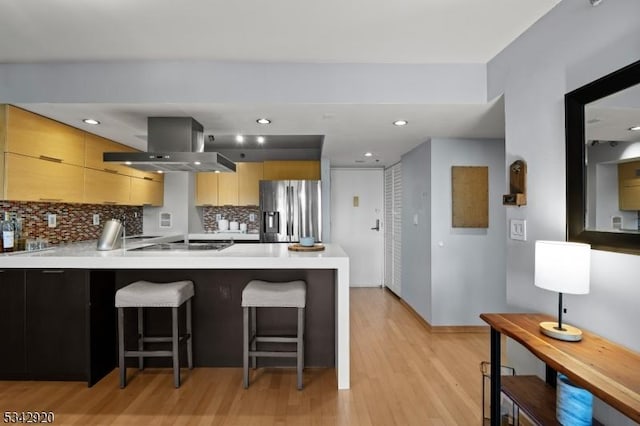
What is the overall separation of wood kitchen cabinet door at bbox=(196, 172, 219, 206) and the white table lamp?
4.49 meters

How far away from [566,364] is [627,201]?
2.45 ft

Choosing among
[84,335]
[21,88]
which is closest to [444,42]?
[21,88]

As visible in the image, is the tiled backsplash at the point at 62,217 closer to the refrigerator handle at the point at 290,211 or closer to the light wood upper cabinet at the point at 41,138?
the light wood upper cabinet at the point at 41,138

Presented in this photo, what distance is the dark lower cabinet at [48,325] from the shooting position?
242cm

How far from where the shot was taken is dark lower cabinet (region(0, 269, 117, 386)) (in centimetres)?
242

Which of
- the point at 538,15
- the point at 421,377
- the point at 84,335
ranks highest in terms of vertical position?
the point at 538,15

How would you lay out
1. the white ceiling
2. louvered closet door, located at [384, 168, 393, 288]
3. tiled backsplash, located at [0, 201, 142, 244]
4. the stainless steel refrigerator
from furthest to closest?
louvered closet door, located at [384, 168, 393, 288] < the stainless steel refrigerator < tiled backsplash, located at [0, 201, 142, 244] < the white ceiling

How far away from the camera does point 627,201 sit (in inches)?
53.7

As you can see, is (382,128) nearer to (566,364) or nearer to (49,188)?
(566,364)

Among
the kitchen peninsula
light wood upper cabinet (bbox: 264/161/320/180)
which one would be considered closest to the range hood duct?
the kitchen peninsula

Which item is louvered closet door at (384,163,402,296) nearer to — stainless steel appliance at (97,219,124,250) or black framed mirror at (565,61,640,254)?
black framed mirror at (565,61,640,254)

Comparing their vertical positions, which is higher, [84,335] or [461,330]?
[84,335]

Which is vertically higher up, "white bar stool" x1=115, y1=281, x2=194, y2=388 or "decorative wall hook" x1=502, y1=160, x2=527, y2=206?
"decorative wall hook" x1=502, y1=160, x2=527, y2=206

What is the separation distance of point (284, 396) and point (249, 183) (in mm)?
3378
